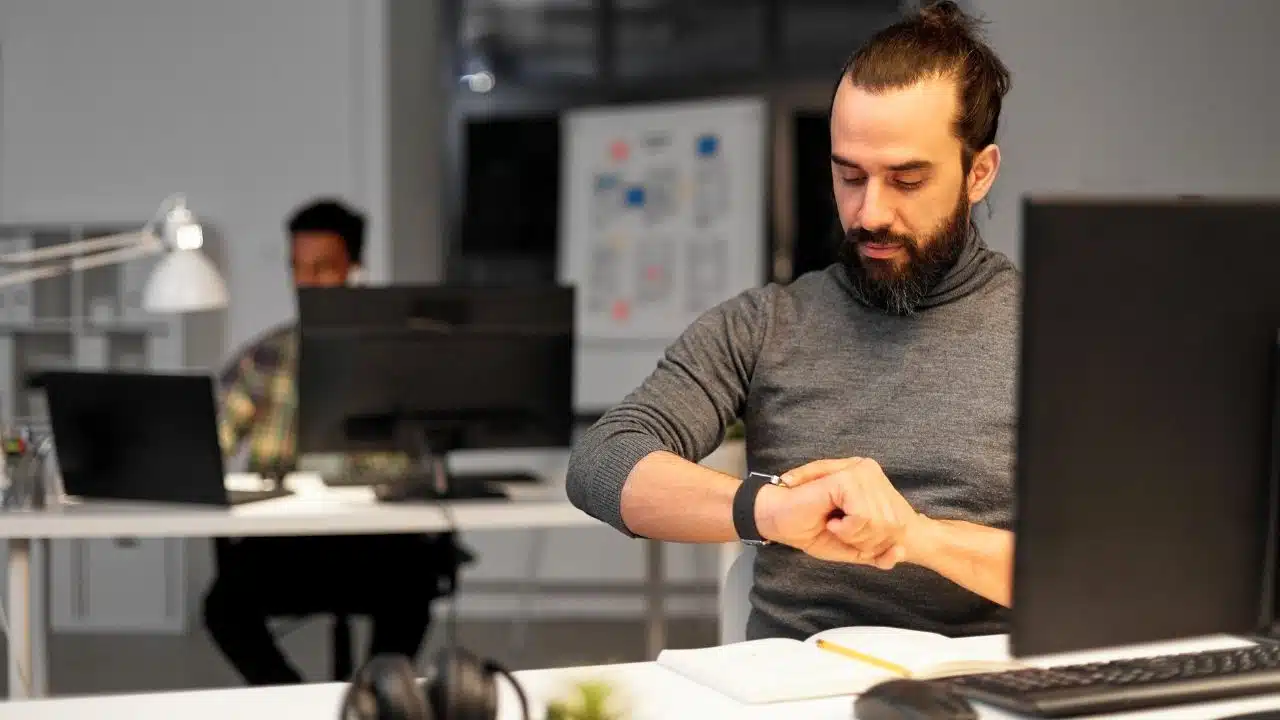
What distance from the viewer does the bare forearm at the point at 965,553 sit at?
1.54m

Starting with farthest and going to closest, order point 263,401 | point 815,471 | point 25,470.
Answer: point 263,401 → point 25,470 → point 815,471

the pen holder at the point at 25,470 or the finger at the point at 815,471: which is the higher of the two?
the finger at the point at 815,471

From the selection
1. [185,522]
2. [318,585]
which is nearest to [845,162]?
[185,522]

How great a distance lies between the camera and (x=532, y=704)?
129 cm

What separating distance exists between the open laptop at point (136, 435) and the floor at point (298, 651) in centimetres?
162

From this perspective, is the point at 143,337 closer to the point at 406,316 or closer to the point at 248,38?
the point at 248,38

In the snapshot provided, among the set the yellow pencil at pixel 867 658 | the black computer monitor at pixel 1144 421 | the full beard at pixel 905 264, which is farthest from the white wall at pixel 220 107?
the black computer monitor at pixel 1144 421

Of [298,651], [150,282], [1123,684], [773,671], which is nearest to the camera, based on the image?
[1123,684]

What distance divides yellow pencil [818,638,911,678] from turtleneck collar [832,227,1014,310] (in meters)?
0.53

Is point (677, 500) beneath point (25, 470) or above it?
above

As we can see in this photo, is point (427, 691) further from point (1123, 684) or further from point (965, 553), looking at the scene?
point (965, 553)

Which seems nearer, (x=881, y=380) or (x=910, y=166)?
(x=910, y=166)

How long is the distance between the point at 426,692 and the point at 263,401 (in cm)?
310

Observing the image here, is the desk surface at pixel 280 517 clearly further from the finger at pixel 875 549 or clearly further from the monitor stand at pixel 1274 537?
the monitor stand at pixel 1274 537
